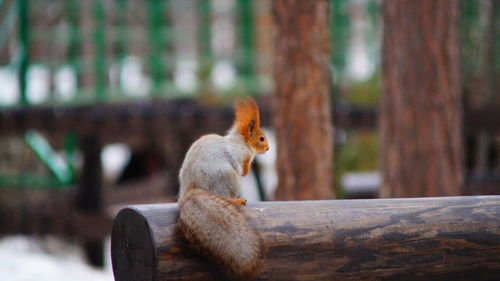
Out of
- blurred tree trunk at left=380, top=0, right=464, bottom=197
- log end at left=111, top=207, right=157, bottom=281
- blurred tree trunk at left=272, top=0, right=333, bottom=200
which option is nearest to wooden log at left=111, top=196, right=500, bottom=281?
log end at left=111, top=207, right=157, bottom=281

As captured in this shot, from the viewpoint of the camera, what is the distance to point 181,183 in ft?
7.81

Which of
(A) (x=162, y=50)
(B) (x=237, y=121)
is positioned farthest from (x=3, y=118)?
(B) (x=237, y=121)

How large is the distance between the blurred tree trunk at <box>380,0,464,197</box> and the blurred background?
165cm

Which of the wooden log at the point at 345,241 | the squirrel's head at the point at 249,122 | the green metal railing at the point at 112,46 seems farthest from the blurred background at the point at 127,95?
the wooden log at the point at 345,241

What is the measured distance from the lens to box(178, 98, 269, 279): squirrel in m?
1.90

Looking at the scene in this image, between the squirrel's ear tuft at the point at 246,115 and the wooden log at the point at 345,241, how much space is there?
0.58 m

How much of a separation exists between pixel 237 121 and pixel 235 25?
262 inches

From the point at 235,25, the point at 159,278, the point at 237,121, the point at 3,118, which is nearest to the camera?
the point at 159,278

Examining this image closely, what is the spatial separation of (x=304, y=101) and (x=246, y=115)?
2117 millimetres

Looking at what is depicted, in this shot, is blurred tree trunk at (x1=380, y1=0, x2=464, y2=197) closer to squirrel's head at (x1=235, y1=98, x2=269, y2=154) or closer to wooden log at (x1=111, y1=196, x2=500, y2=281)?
squirrel's head at (x1=235, y1=98, x2=269, y2=154)

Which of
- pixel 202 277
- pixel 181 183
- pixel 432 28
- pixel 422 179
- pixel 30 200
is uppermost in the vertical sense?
pixel 432 28

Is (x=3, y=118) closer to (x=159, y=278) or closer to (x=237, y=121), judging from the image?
(x=237, y=121)

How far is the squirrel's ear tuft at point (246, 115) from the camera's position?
266 cm

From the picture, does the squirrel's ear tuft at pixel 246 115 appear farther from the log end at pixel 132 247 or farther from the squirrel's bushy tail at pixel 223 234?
the log end at pixel 132 247
